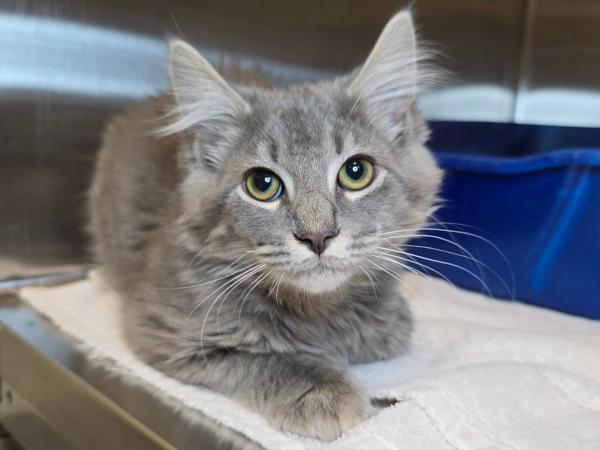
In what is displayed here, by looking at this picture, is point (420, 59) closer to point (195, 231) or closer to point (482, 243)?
point (195, 231)

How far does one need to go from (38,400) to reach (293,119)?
0.80m

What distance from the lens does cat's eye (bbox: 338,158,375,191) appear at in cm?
119

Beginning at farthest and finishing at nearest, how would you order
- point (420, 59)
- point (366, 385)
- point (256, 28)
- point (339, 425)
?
point (256, 28)
point (420, 59)
point (366, 385)
point (339, 425)

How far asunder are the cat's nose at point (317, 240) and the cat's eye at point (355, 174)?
0.15 m

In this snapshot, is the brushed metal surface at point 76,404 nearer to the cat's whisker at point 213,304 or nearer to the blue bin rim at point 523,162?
the cat's whisker at point 213,304

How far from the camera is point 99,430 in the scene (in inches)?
44.6

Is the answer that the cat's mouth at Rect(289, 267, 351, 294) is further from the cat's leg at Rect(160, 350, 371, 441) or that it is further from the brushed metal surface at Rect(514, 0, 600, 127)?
the brushed metal surface at Rect(514, 0, 600, 127)

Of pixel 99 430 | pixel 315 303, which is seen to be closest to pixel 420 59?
pixel 315 303

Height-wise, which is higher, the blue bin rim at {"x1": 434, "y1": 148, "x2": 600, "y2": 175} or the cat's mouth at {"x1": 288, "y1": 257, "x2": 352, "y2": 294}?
the blue bin rim at {"x1": 434, "y1": 148, "x2": 600, "y2": 175}

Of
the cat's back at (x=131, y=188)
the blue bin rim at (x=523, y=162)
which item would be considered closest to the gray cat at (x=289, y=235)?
the cat's back at (x=131, y=188)

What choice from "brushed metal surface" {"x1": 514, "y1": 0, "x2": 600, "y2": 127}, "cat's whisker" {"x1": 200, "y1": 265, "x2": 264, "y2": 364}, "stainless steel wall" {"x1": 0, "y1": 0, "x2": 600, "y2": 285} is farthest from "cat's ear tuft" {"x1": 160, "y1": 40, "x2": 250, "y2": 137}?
"brushed metal surface" {"x1": 514, "y1": 0, "x2": 600, "y2": 127}

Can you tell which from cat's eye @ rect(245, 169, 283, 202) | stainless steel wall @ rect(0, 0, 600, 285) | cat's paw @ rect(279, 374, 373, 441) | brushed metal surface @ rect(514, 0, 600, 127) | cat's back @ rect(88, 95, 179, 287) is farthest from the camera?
brushed metal surface @ rect(514, 0, 600, 127)

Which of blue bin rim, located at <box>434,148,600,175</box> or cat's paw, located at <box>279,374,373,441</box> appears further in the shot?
blue bin rim, located at <box>434,148,600,175</box>

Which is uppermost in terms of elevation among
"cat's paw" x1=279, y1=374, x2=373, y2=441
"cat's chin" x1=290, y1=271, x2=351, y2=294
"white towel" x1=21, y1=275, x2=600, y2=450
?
"cat's chin" x1=290, y1=271, x2=351, y2=294
